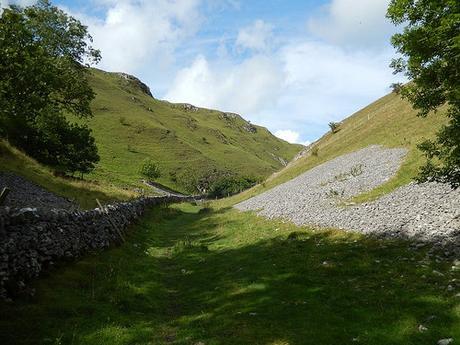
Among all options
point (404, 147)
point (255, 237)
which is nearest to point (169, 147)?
point (404, 147)

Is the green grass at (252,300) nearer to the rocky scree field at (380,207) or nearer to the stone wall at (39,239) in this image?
the stone wall at (39,239)

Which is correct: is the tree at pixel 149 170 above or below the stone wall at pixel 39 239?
above

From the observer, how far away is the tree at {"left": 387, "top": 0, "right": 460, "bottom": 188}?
671 inches

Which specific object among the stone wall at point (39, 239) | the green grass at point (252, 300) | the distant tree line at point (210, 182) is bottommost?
the green grass at point (252, 300)

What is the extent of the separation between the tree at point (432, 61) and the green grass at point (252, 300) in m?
5.37

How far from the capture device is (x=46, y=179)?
43.9 metres

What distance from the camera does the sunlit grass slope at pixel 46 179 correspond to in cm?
4075

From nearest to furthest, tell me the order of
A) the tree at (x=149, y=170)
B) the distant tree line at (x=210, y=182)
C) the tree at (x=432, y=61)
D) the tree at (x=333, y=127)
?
the tree at (x=432, y=61) < the tree at (x=333, y=127) < the tree at (x=149, y=170) < the distant tree line at (x=210, y=182)

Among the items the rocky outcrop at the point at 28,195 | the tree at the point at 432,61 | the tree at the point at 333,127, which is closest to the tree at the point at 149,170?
the tree at the point at 333,127

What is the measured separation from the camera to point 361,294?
14922 mm

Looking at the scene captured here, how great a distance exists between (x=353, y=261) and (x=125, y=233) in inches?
667

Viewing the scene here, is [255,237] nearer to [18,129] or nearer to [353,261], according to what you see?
[353,261]

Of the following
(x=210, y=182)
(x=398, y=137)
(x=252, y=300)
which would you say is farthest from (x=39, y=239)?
(x=210, y=182)

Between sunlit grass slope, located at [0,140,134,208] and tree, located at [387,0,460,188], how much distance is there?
97.9 ft
